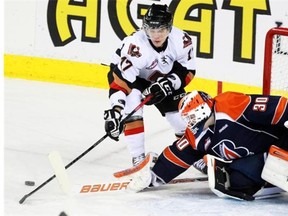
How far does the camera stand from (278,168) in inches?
156

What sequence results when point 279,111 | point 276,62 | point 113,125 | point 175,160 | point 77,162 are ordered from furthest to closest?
point 276,62 → point 77,162 → point 113,125 → point 175,160 → point 279,111

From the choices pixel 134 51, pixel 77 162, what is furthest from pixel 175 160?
pixel 77 162

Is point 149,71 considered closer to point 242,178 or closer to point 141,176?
point 141,176

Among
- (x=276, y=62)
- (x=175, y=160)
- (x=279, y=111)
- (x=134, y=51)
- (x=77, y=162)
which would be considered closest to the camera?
(x=279, y=111)

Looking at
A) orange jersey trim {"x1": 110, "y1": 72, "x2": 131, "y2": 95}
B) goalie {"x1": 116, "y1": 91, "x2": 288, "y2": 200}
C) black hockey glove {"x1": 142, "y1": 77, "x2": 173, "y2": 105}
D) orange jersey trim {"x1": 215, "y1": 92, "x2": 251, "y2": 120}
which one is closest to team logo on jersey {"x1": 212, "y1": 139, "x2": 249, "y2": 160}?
goalie {"x1": 116, "y1": 91, "x2": 288, "y2": 200}

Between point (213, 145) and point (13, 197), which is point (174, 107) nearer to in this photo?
point (213, 145)

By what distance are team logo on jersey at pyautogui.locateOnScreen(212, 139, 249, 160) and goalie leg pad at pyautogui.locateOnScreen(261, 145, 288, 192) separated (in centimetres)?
13

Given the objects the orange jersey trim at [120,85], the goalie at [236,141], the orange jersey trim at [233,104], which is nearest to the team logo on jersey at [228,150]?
the goalie at [236,141]

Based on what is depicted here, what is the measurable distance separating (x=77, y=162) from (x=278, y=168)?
1229 millimetres

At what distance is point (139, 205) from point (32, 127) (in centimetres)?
152

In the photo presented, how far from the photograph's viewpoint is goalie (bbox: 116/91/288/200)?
156 inches

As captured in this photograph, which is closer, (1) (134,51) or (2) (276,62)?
(1) (134,51)

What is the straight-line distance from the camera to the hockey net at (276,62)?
488 cm

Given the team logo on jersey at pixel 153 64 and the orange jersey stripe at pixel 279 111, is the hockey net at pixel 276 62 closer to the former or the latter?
the team logo on jersey at pixel 153 64
